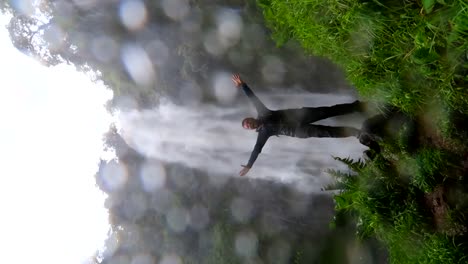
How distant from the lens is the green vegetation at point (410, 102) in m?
2.78

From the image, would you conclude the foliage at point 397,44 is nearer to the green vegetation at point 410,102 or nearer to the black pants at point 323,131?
the green vegetation at point 410,102

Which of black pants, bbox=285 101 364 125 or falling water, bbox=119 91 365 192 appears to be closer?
black pants, bbox=285 101 364 125

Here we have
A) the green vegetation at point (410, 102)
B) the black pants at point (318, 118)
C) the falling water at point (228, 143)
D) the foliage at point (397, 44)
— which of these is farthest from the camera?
the falling water at point (228, 143)

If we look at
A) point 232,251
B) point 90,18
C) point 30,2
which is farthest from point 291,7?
point 30,2

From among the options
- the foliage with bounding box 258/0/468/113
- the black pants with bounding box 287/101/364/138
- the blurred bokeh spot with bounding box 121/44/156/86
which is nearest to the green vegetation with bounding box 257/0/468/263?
the foliage with bounding box 258/0/468/113

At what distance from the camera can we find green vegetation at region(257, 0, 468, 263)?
278 cm

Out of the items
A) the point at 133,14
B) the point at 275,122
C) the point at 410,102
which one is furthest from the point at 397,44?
the point at 133,14

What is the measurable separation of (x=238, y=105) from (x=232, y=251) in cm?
306

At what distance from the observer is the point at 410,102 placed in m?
3.54

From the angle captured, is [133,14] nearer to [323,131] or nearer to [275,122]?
[275,122]

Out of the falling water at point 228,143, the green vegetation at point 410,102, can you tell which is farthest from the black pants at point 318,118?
the falling water at point 228,143

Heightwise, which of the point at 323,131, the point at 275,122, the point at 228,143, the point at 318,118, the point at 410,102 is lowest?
the point at 228,143

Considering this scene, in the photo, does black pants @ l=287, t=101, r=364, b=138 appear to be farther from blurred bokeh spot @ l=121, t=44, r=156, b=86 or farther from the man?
blurred bokeh spot @ l=121, t=44, r=156, b=86

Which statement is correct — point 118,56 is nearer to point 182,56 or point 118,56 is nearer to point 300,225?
point 182,56
